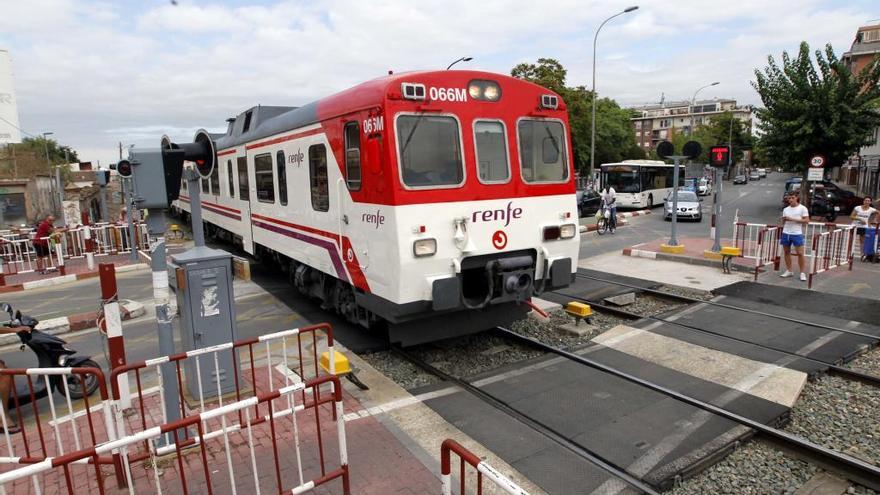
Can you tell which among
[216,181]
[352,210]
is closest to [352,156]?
[352,210]

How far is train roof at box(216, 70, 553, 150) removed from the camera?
5.63 meters

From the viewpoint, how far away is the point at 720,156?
12.7m

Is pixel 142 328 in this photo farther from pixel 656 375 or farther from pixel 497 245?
pixel 656 375

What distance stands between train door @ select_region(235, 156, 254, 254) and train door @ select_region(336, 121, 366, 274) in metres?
4.75

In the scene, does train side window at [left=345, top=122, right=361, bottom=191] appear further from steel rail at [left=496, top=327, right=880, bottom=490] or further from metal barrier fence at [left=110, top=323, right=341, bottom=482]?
steel rail at [left=496, top=327, right=880, bottom=490]

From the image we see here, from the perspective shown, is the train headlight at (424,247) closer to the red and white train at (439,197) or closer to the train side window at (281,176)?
the red and white train at (439,197)

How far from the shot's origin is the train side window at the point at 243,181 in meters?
10.6

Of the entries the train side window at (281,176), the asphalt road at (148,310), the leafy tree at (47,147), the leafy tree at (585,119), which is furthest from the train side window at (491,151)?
the leafy tree at (47,147)

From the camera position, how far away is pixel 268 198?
9.38m

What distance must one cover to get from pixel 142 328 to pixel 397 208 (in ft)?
18.3

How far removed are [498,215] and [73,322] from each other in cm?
705

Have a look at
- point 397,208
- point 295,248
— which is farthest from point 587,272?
point 397,208

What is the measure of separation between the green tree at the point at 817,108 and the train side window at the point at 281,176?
21.1 metres

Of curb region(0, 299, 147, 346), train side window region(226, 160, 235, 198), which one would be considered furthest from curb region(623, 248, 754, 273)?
curb region(0, 299, 147, 346)
